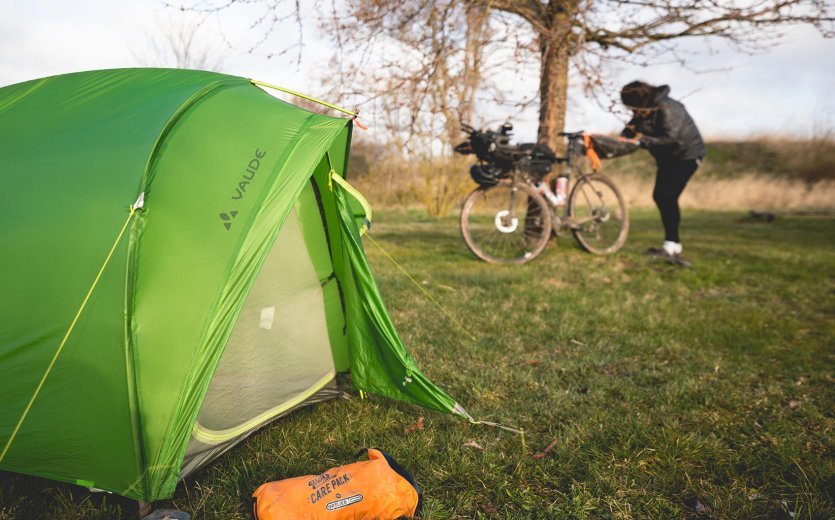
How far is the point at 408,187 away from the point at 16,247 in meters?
13.1

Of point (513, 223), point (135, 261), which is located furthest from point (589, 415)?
point (513, 223)

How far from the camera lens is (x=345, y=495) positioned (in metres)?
1.85

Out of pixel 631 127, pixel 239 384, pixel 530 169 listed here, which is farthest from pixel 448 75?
pixel 239 384

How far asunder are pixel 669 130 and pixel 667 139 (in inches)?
4.1

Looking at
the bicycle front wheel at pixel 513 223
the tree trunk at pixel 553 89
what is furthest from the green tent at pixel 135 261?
Answer: the tree trunk at pixel 553 89

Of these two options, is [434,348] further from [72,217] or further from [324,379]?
[72,217]

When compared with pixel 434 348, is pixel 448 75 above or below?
above

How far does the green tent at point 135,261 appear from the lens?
1889 mm

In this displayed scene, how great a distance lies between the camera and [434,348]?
11.9ft

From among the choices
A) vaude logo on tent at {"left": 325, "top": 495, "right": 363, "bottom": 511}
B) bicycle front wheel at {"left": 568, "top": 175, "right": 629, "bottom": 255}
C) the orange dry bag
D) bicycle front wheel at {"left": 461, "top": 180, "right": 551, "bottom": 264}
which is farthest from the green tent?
bicycle front wheel at {"left": 568, "top": 175, "right": 629, "bottom": 255}

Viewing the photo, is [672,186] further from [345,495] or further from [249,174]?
[345,495]

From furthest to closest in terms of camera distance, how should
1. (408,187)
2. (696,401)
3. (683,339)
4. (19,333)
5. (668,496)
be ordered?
(408,187)
(683,339)
(696,401)
(668,496)
(19,333)

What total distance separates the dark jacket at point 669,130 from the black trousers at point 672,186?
0.33ft

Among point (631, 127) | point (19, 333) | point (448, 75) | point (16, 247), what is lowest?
point (19, 333)
